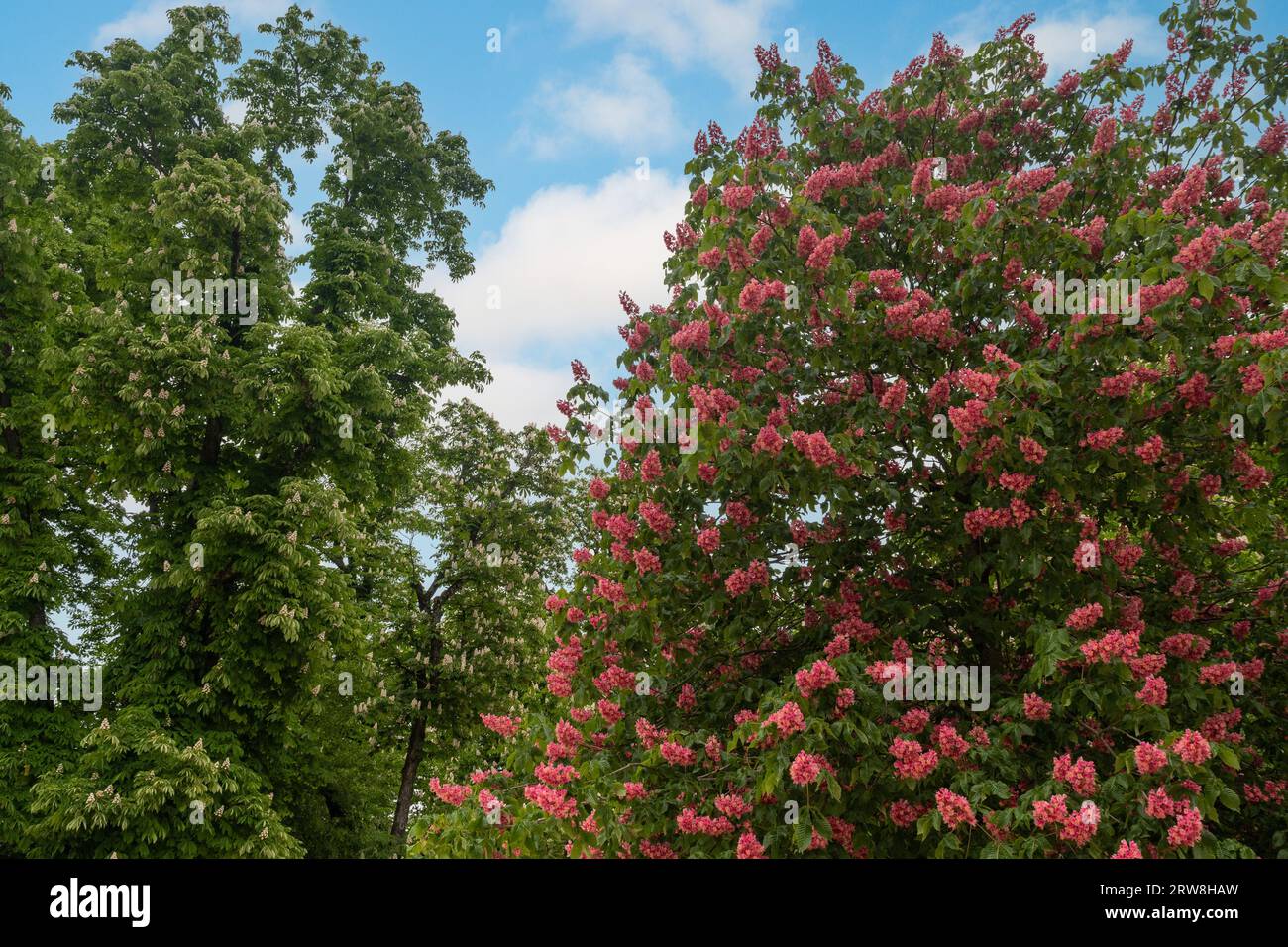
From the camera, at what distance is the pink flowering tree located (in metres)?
5.16

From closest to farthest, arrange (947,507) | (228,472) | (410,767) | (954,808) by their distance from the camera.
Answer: (954,808) < (947,507) < (228,472) < (410,767)

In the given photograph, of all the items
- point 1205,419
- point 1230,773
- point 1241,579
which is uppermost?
point 1205,419

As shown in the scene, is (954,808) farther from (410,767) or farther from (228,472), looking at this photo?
(410,767)

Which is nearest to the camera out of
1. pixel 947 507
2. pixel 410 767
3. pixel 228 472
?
pixel 947 507

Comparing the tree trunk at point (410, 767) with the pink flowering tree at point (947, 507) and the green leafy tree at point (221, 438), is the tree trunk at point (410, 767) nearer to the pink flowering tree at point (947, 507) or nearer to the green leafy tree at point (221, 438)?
the green leafy tree at point (221, 438)

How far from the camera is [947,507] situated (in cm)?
692

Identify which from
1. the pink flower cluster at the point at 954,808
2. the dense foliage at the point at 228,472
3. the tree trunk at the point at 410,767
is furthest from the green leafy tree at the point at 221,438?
the pink flower cluster at the point at 954,808

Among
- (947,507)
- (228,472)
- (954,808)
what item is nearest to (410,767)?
(228,472)

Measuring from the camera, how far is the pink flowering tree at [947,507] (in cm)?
516

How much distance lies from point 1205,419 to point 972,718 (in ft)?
8.27

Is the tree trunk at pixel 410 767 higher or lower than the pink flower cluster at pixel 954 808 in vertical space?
lower

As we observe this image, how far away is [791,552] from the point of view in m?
6.91
